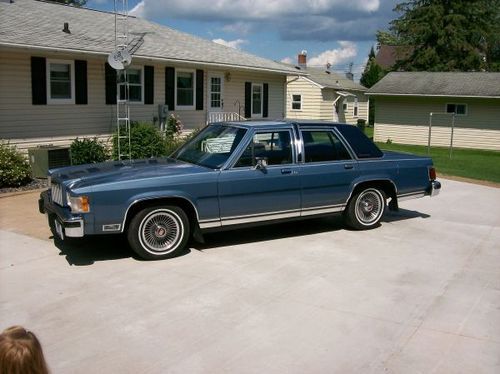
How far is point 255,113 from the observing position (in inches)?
887

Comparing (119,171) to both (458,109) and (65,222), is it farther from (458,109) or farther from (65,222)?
(458,109)

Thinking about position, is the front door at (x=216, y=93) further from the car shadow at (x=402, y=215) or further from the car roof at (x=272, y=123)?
the car roof at (x=272, y=123)

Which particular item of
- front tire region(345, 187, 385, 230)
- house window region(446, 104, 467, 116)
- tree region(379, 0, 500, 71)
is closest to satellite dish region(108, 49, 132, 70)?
front tire region(345, 187, 385, 230)

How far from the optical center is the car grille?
685 cm

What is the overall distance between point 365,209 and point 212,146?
2550 millimetres

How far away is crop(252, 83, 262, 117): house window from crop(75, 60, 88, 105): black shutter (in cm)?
829

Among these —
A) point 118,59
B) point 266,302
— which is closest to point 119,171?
point 266,302

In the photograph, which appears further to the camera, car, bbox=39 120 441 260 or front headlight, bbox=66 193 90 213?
car, bbox=39 120 441 260

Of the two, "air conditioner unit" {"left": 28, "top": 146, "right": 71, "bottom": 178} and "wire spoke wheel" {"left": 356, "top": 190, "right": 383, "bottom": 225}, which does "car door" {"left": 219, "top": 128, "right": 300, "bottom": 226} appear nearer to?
"wire spoke wheel" {"left": 356, "top": 190, "right": 383, "bottom": 225}

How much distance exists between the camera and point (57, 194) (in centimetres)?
700

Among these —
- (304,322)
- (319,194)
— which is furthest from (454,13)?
(304,322)

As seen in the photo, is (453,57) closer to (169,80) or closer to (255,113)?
(255,113)

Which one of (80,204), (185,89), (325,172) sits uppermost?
(185,89)

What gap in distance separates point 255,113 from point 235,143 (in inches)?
594
